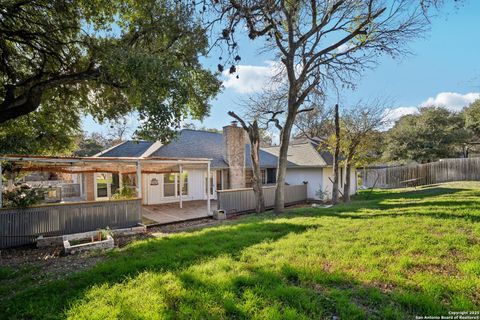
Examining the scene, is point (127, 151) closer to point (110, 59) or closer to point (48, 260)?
point (48, 260)

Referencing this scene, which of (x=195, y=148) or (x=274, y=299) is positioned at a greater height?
(x=195, y=148)

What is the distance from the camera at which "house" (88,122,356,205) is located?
15.7 meters

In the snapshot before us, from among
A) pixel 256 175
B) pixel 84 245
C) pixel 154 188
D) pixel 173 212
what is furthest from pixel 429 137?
pixel 84 245

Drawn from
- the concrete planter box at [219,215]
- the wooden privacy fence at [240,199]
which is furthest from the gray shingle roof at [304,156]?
the concrete planter box at [219,215]

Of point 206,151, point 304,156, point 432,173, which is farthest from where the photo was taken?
point 432,173

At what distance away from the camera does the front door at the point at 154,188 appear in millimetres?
15516

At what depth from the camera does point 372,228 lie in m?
6.81

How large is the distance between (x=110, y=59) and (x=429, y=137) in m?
30.7

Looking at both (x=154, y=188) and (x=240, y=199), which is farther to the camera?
(x=154, y=188)

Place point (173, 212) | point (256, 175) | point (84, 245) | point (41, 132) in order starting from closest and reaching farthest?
1. point (84, 245)
2. point (41, 132)
3. point (256, 175)
4. point (173, 212)

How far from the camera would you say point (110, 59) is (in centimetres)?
608

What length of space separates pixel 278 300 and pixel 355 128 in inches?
515

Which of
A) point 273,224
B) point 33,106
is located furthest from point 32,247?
point 273,224

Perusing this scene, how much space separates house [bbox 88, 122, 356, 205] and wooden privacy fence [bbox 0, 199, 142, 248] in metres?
5.23
